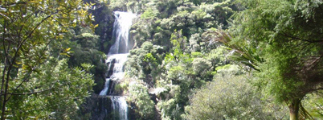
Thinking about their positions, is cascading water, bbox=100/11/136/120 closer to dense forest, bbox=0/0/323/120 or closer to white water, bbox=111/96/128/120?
white water, bbox=111/96/128/120

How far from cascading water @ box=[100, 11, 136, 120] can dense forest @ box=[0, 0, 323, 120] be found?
420 millimetres

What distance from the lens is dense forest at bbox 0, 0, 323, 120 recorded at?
8.61 ft

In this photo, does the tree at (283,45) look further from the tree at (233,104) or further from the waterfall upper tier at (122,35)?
→ the waterfall upper tier at (122,35)

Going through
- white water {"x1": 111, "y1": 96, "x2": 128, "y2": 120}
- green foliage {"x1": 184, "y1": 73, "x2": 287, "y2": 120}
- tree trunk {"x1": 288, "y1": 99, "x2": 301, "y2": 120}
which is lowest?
white water {"x1": 111, "y1": 96, "x2": 128, "y2": 120}

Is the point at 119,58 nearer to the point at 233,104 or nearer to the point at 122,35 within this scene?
the point at 122,35

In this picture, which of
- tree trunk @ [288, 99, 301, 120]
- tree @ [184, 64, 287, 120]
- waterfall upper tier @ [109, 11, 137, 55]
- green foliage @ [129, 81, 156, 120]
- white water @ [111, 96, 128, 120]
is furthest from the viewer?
waterfall upper tier @ [109, 11, 137, 55]

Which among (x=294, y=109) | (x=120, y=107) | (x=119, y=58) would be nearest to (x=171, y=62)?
(x=120, y=107)

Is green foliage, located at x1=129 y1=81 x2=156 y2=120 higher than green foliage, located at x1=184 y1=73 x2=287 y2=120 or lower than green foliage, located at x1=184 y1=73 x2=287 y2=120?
lower

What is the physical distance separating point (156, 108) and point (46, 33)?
17404mm

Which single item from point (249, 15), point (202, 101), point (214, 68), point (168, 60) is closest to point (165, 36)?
point (168, 60)

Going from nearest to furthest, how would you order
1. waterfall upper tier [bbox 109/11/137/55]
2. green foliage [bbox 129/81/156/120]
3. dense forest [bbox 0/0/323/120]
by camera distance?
dense forest [bbox 0/0/323/120] → green foliage [bbox 129/81/156/120] → waterfall upper tier [bbox 109/11/137/55]

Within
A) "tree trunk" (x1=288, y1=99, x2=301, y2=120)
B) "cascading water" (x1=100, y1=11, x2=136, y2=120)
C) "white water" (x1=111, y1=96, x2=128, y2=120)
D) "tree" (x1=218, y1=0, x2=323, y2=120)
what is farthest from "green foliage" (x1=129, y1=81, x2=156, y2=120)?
"tree trunk" (x1=288, y1=99, x2=301, y2=120)

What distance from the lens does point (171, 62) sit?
877 inches

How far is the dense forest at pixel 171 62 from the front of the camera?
262 cm
